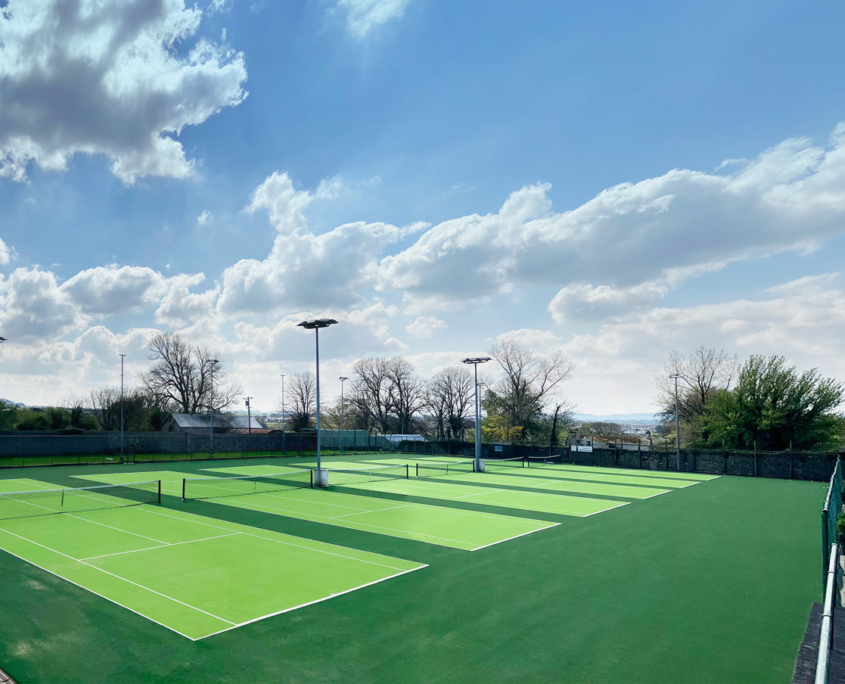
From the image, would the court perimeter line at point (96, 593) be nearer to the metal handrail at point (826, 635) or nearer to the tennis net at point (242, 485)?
the metal handrail at point (826, 635)

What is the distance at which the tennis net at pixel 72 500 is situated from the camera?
20.5m

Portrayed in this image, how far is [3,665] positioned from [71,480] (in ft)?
88.2

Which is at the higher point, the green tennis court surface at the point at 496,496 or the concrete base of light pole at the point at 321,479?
the concrete base of light pole at the point at 321,479

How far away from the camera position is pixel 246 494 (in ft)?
82.5

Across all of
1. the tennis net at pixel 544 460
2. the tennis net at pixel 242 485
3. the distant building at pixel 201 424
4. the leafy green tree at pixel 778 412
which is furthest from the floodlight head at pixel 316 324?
the distant building at pixel 201 424

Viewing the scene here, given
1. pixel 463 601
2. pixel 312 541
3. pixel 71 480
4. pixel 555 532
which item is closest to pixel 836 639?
pixel 463 601

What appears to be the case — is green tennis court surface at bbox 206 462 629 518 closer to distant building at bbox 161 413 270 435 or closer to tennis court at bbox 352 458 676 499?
tennis court at bbox 352 458 676 499

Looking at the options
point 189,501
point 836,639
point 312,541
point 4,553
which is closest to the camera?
point 836,639

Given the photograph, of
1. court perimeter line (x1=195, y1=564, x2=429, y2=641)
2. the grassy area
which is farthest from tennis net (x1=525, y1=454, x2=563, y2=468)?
court perimeter line (x1=195, y1=564, x2=429, y2=641)

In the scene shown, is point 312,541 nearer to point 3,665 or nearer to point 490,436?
point 3,665

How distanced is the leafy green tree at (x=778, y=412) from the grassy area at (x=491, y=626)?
1303 inches

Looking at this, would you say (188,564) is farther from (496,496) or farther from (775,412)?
(775,412)

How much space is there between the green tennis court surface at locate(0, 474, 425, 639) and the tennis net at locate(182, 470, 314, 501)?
5.32 m

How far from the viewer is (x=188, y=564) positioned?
13.2m
